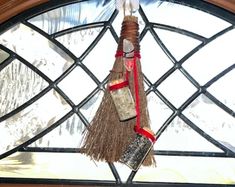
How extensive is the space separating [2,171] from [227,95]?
0.79m

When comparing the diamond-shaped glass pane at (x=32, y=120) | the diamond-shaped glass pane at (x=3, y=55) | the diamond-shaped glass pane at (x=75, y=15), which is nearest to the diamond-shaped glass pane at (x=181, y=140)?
the diamond-shaped glass pane at (x=32, y=120)

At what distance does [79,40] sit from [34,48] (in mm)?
157

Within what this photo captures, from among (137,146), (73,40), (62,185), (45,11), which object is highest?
(45,11)

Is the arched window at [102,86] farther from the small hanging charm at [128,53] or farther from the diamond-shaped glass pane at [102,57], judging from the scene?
the small hanging charm at [128,53]

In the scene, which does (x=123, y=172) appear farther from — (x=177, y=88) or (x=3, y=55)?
(x=3, y=55)

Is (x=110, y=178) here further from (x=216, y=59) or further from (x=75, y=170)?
(x=216, y=59)

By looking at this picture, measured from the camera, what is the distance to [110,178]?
4.49 feet

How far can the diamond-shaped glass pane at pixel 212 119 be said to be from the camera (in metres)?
1.38

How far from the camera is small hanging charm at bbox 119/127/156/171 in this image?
977 mm

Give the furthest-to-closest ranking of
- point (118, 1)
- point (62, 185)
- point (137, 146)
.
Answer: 1. point (62, 185)
2. point (118, 1)
3. point (137, 146)

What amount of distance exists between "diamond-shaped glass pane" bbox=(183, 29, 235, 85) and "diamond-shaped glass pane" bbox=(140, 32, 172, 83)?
0.23ft

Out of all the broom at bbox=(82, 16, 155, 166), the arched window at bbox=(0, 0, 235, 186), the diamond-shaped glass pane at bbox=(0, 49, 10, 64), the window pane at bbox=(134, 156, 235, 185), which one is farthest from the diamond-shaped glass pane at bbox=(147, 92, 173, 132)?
the diamond-shaped glass pane at bbox=(0, 49, 10, 64)

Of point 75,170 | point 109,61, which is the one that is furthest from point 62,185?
point 109,61

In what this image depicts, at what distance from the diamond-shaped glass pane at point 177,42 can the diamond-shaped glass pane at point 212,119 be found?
0.16m
